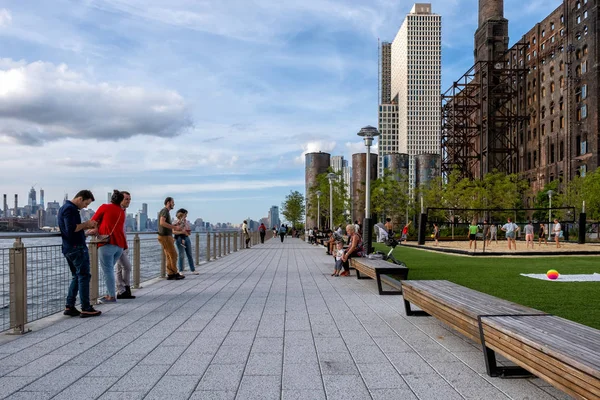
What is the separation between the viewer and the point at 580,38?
6381cm

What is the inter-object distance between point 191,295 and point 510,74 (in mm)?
77069

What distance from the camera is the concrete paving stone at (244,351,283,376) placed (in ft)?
15.8

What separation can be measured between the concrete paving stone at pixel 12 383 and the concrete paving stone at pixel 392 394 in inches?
111

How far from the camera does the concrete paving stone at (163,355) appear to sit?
16.9ft

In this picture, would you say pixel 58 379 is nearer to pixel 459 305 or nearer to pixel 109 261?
pixel 459 305

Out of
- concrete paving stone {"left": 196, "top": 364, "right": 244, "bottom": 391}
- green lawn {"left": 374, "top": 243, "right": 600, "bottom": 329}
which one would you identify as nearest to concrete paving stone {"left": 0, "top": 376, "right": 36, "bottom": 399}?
concrete paving stone {"left": 196, "top": 364, "right": 244, "bottom": 391}

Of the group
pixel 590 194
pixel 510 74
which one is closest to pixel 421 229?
pixel 590 194

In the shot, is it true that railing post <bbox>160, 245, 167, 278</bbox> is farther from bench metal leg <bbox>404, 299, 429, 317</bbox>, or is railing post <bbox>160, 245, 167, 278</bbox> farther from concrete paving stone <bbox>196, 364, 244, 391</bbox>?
concrete paving stone <bbox>196, 364, 244, 391</bbox>

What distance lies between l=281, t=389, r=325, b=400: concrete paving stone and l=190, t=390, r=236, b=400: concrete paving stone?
40 centimetres

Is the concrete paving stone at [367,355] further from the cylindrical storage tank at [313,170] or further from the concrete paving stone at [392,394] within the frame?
the cylindrical storage tank at [313,170]

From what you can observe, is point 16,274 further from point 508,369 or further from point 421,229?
point 421,229

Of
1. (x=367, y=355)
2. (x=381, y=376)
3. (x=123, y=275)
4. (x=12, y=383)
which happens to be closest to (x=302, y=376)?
(x=381, y=376)

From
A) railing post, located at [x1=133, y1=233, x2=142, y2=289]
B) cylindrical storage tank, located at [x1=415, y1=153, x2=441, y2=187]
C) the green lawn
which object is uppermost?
cylindrical storage tank, located at [x1=415, y1=153, x2=441, y2=187]

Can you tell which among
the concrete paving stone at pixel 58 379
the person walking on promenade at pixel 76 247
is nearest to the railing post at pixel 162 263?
the person walking on promenade at pixel 76 247
